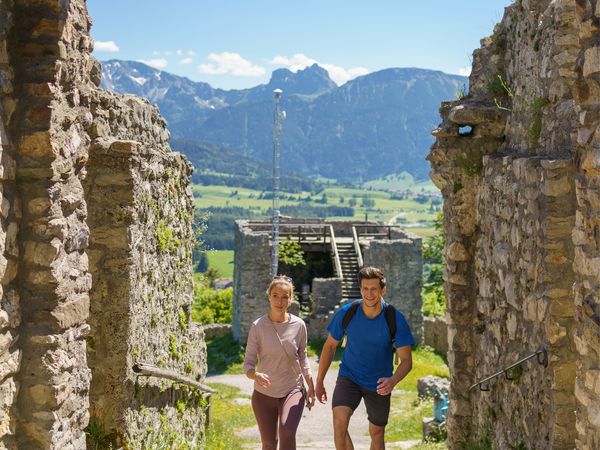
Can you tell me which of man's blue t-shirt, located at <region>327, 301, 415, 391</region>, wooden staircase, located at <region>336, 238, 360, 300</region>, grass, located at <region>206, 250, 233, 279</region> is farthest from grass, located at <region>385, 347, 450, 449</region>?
grass, located at <region>206, 250, 233, 279</region>

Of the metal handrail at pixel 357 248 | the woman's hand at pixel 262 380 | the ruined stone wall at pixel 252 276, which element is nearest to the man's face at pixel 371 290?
the woman's hand at pixel 262 380

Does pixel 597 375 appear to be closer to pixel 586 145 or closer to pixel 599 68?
pixel 586 145

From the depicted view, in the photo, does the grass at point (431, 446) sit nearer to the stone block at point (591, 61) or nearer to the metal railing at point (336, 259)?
the stone block at point (591, 61)

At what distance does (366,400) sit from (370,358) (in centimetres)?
44

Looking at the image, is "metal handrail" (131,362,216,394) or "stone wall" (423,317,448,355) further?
"stone wall" (423,317,448,355)

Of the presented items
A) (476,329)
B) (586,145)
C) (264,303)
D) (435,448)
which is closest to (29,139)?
(586,145)

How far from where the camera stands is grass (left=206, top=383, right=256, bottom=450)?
1062cm

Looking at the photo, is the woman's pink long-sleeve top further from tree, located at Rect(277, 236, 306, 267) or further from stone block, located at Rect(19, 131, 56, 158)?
tree, located at Rect(277, 236, 306, 267)

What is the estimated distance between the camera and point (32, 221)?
471cm

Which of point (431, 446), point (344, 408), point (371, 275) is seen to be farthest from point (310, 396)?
point (431, 446)

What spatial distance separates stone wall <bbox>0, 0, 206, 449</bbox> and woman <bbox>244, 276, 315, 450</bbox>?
115 cm

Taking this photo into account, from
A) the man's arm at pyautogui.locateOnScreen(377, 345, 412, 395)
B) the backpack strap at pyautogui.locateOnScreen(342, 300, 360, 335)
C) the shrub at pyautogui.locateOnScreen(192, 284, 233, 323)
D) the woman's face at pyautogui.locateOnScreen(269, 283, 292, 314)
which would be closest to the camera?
the man's arm at pyautogui.locateOnScreen(377, 345, 412, 395)

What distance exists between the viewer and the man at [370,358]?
6844 mm

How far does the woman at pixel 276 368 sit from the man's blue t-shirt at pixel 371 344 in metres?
0.45
